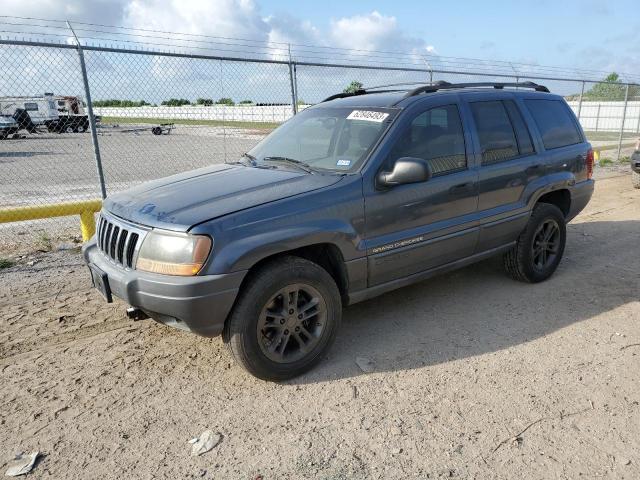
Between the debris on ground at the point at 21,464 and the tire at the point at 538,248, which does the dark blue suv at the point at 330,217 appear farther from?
the debris on ground at the point at 21,464

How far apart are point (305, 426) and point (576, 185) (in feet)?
13.0

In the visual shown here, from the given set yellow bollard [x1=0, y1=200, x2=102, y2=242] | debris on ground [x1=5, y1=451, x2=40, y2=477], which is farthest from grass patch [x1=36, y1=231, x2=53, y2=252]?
debris on ground [x1=5, y1=451, x2=40, y2=477]

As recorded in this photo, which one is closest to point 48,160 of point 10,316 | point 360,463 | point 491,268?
point 10,316

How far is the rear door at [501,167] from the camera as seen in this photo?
4.37m

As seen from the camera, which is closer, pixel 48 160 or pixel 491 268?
pixel 491 268

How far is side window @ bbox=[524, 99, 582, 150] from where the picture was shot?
496 centimetres

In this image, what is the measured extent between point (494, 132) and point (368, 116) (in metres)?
1.26

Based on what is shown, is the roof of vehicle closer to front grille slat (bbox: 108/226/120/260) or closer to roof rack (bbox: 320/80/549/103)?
roof rack (bbox: 320/80/549/103)

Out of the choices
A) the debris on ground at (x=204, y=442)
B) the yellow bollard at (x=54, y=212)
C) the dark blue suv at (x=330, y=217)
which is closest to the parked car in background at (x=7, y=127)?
the yellow bollard at (x=54, y=212)

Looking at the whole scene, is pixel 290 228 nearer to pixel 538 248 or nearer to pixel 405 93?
pixel 405 93

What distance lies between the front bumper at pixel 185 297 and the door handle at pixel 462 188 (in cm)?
193

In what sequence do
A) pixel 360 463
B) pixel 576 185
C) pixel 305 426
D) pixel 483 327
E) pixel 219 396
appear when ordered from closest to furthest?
pixel 360 463, pixel 305 426, pixel 219 396, pixel 483 327, pixel 576 185

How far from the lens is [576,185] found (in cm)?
529

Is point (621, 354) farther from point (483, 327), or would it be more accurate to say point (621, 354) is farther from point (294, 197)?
point (294, 197)
